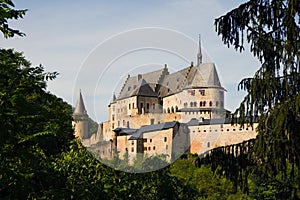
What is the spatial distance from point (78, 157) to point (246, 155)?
794 cm

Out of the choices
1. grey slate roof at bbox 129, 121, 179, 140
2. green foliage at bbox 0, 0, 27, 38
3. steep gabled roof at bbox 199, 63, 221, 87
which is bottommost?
grey slate roof at bbox 129, 121, 179, 140

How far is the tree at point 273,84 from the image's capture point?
19.6 feet

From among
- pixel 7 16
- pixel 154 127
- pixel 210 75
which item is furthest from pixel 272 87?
pixel 154 127

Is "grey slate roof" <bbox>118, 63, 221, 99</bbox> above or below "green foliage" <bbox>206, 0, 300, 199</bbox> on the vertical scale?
above

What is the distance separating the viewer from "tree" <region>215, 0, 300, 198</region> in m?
5.99

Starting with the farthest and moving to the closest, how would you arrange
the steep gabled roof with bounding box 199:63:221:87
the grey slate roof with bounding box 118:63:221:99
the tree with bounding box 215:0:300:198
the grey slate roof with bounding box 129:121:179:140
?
the grey slate roof with bounding box 129:121:179:140 → the grey slate roof with bounding box 118:63:221:99 → the steep gabled roof with bounding box 199:63:221:87 → the tree with bounding box 215:0:300:198

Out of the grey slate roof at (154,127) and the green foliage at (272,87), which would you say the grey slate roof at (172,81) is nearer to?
the grey slate roof at (154,127)

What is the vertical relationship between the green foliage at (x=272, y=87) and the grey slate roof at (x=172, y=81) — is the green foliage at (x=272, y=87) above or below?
below

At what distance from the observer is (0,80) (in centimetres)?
752

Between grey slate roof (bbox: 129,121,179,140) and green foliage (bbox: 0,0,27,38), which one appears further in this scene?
grey slate roof (bbox: 129,121,179,140)

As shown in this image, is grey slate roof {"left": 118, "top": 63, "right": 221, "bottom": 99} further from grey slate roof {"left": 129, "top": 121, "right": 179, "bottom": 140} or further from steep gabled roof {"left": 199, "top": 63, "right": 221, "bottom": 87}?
grey slate roof {"left": 129, "top": 121, "right": 179, "bottom": 140}

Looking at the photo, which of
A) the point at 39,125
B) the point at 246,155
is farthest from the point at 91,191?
the point at 246,155

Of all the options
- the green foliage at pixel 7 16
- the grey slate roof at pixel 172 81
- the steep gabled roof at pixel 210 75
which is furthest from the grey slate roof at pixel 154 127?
the green foliage at pixel 7 16

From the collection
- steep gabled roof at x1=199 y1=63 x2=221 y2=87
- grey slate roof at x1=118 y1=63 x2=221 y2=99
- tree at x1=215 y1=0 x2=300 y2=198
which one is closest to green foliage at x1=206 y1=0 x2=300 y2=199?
tree at x1=215 y1=0 x2=300 y2=198
